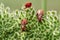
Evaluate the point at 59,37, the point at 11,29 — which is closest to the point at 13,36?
the point at 11,29

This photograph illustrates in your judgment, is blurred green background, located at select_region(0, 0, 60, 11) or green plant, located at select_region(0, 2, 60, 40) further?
blurred green background, located at select_region(0, 0, 60, 11)

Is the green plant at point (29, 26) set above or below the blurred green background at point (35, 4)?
below

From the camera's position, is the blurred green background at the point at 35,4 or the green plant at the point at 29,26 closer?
the green plant at the point at 29,26

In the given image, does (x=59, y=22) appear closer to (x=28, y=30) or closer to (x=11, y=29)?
(x=28, y=30)

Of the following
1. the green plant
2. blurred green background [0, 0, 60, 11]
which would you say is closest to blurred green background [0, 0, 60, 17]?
blurred green background [0, 0, 60, 11]

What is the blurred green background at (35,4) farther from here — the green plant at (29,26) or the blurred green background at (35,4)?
the green plant at (29,26)

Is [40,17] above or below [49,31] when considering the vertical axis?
above

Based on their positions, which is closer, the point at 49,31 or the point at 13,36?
the point at 49,31

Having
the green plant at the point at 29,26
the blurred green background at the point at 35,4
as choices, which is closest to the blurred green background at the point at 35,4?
the blurred green background at the point at 35,4

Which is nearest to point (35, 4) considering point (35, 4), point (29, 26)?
point (35, 4)

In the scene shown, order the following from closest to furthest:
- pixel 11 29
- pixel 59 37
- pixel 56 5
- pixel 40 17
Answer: pixel 59 37, pixel 40 17, pixel 11 29, pixel 56 5

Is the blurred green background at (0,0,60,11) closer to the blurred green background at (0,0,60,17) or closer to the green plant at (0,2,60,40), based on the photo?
the blurred green background at (0,0,60,17)
